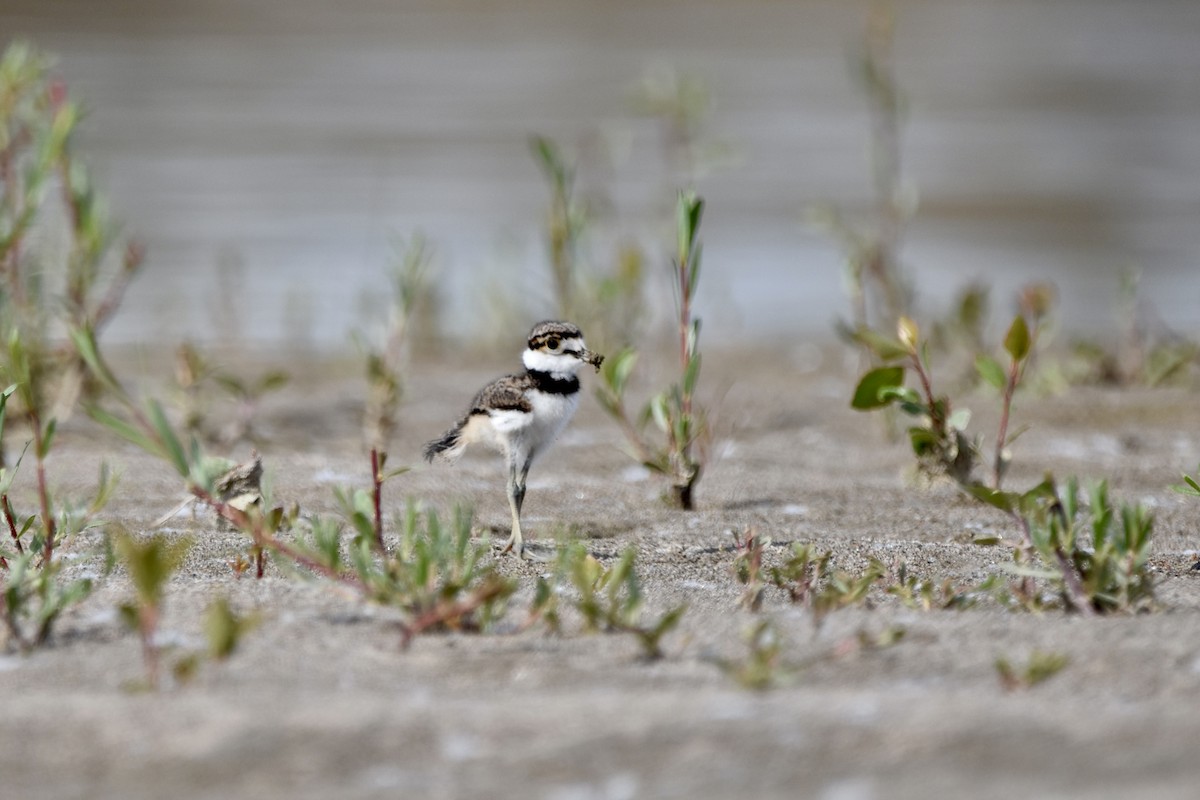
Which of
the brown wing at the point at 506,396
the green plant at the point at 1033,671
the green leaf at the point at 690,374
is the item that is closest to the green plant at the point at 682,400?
the green leaf at the point at 690,374

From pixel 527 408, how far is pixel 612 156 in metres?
2.40

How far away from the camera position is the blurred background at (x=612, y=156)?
830 centimetres

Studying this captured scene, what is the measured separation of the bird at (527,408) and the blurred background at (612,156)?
155cm

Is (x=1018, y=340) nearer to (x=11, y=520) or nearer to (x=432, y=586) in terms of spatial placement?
(x=432, y=586)

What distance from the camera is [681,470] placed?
408 cm

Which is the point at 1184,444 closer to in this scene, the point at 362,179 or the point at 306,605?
the point at 306,605

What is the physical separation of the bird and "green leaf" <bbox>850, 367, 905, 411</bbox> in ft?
2.43

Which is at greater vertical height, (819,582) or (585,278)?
(585,278)

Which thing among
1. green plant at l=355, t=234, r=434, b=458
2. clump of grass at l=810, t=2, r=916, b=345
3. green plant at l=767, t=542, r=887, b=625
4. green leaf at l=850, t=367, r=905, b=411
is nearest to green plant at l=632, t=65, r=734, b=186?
clump of grass at l=810, t=2, r=916, b=345

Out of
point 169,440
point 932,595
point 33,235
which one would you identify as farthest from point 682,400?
point 33,235

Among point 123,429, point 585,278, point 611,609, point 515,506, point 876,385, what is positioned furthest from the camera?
point 585,278

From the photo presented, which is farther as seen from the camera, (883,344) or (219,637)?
(883,344)

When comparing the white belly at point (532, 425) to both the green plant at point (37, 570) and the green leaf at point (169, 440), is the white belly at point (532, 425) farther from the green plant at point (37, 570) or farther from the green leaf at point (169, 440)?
the green leaf at point (169, 440)

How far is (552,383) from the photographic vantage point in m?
4.03
